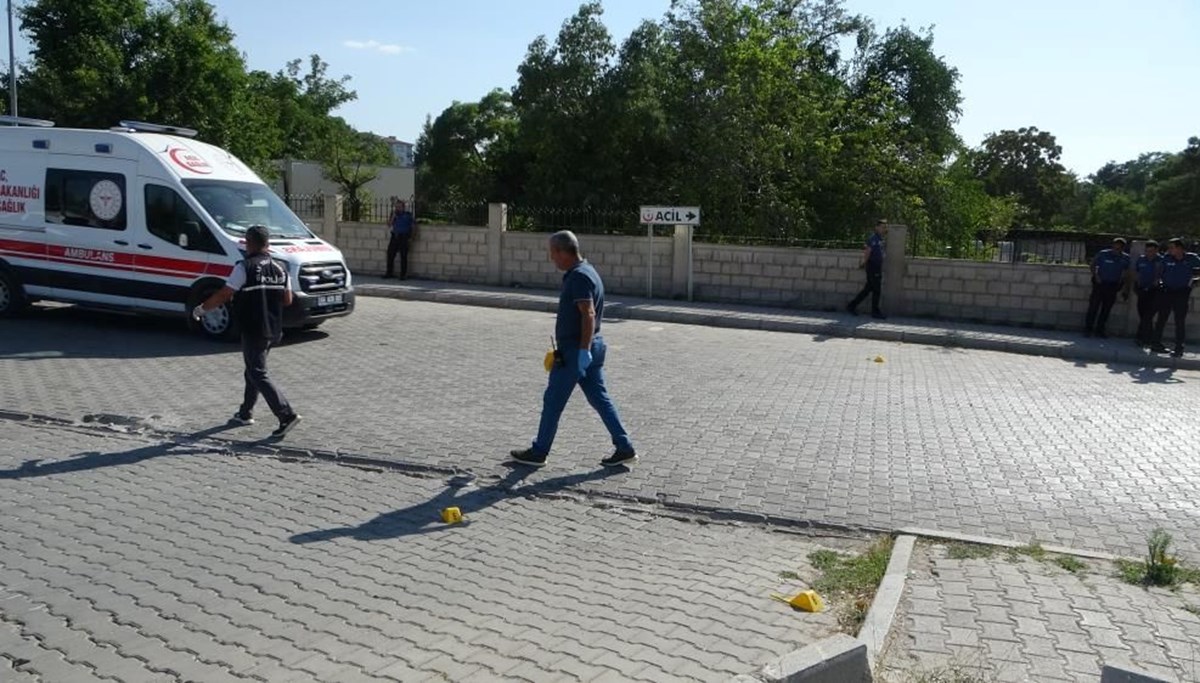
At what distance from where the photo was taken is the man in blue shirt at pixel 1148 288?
1559cm

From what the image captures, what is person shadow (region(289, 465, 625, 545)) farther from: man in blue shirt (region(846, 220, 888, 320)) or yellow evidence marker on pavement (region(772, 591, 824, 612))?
man in blue shirt (region(846, 220, 888, 320))

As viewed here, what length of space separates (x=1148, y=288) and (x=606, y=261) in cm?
983

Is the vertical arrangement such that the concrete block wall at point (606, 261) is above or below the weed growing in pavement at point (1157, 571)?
above

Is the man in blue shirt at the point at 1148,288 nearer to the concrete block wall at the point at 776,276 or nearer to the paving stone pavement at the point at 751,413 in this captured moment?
the paving stone pavement at the point at 751,413

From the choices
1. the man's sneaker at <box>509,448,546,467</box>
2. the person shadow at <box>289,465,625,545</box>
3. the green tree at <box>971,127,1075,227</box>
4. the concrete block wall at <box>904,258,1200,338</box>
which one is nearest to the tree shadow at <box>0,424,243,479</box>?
the person shadow at <box>289,465,625,545</box>

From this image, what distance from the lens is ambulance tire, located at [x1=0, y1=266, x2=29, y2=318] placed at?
46.0 ft

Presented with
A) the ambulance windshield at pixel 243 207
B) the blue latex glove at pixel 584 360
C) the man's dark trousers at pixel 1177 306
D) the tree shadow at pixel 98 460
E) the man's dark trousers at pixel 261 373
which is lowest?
the tree shadow at pixel 98 460

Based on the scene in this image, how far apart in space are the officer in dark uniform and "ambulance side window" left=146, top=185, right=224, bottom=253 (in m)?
4.90

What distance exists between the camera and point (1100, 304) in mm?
16938

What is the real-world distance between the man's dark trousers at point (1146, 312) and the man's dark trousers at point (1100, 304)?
2.04ft

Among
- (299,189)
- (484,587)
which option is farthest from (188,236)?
(299,189)

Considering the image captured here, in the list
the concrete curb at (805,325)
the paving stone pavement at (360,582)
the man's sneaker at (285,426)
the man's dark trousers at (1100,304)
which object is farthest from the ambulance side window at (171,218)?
the man's dark trousers at (1100,304)

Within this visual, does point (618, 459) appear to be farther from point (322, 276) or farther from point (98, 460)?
point (322, 276)

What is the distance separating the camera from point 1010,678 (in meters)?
4.16
